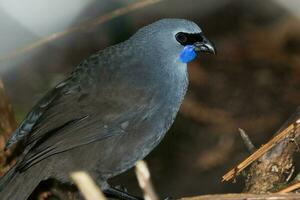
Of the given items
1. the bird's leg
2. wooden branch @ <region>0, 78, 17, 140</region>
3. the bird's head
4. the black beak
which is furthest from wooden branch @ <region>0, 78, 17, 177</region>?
the black beak

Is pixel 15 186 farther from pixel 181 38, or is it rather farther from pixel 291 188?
pixel 291 188

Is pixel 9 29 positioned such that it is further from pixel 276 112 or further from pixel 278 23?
pixel 278 23

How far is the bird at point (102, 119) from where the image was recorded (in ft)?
14.0

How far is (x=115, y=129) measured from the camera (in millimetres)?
4383

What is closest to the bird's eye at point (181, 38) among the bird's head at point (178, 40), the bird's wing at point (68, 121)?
the bird's head at point (178, 40)

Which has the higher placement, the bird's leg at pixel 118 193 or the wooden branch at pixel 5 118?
the wooden branch at pixel 5 118

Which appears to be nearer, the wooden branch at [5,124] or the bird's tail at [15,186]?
the bird's tail at [15,186]

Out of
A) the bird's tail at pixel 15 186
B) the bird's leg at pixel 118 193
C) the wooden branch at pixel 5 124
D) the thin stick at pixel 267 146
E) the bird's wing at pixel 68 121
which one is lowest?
the thin stick at pixel 267 146

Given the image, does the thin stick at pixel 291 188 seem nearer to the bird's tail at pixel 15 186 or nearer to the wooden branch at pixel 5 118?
the bird's tail at pixel 15 186

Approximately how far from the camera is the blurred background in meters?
6.18

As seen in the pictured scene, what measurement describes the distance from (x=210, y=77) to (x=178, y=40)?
2.59 meters

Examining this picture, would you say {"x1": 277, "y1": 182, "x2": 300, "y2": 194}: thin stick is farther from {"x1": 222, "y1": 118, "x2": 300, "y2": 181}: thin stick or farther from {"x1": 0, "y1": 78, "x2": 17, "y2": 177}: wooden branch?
{"x1": 0, "y1": 78, "x2": 17, "y2": 177}: wooden branch

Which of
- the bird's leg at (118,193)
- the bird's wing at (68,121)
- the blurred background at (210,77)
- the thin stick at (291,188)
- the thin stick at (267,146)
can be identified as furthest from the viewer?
the blurred background at (210,77)

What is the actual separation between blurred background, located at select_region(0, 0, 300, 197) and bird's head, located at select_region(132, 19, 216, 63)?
3.43 feet
